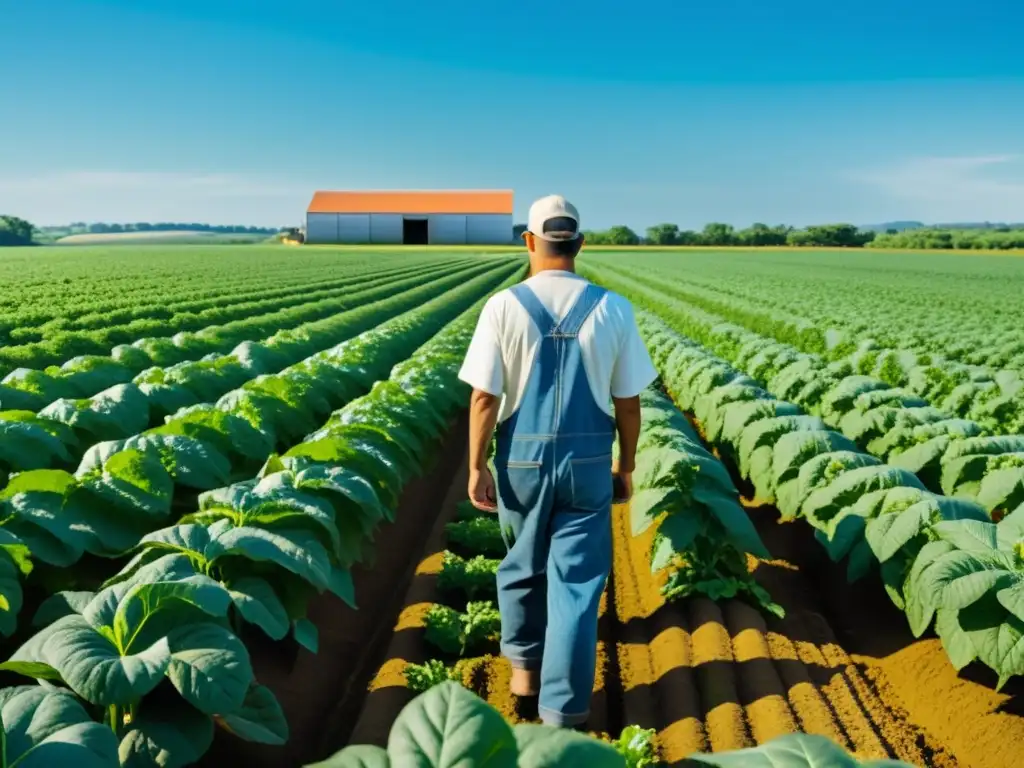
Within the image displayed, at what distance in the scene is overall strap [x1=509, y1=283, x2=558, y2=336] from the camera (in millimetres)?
3473

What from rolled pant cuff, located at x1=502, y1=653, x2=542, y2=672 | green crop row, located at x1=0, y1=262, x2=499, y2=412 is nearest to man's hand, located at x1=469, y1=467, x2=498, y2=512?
rolled pant cuff, located at x1=502, y1=653, x2=542, y2=672

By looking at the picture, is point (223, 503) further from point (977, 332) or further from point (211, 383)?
point (977, 332)

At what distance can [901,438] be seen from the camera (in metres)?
6.37

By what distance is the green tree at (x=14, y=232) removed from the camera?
337 feet

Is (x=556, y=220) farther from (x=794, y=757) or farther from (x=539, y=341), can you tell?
(x=794, y=757)

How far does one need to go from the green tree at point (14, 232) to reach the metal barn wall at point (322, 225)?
37564mm

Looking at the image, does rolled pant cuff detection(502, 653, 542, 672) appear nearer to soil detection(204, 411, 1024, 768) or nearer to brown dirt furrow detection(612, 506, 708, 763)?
soil detection(204, 411, 1024, 768)

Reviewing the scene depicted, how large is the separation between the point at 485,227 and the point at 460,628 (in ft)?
301

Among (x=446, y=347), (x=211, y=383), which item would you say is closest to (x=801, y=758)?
(x=211, y=383)

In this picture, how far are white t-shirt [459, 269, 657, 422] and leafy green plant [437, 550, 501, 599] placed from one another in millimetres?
1748

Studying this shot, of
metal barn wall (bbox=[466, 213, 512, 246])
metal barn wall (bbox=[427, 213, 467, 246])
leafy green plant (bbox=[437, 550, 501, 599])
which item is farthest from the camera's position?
metal barn wall (bbox=[466, 213, 512, 246])

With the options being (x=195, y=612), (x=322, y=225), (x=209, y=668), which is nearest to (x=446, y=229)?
(x=322, y=225)

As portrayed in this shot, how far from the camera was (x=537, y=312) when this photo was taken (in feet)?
11.4

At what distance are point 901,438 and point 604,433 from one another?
3743 mm
